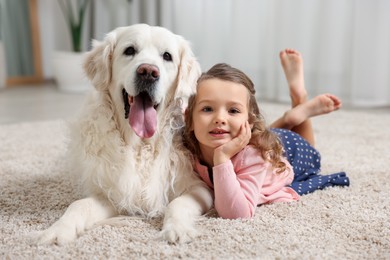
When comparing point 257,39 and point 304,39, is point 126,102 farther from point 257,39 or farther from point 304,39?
point 257,39

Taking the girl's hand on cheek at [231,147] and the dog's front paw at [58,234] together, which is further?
the girl's hand on cheek at [231,147]

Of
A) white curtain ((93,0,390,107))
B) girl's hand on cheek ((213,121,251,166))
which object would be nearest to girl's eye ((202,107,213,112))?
girl's hand on cheek ((213,121,251,166))

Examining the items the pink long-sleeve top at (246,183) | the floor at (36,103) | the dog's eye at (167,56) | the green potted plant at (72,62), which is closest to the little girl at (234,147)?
the pink long-sleeve top at (246,183)

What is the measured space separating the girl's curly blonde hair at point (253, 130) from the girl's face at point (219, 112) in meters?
0.04

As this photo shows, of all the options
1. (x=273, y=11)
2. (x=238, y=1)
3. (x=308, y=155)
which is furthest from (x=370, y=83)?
(x=308, y=155)

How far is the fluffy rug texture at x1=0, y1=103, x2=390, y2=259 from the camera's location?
3.58 ft

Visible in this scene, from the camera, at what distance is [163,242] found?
1146mm

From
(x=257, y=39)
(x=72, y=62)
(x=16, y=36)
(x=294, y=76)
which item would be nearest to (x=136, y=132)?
(x=294, y=76)

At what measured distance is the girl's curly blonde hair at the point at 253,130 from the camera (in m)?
1.43

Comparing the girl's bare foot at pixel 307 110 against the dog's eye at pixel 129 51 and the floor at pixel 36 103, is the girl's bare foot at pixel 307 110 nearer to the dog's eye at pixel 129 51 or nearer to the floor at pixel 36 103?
the dog's eye at pixel 129 51

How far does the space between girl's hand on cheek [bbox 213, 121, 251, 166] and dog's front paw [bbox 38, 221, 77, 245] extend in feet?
1.46

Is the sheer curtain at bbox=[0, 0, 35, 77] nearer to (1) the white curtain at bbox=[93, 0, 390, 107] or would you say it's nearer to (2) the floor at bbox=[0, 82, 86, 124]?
(2) the floor at bbox=[0, 82, 86, 124]

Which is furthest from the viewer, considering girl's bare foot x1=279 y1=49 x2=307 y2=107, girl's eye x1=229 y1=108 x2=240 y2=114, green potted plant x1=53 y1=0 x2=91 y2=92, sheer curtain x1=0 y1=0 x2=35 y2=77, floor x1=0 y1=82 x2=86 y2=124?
sheer curtain x1=0 y1=0 x2=35 y2=77

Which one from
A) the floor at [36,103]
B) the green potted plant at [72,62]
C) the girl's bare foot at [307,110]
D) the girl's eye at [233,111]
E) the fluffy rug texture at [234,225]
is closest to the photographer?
the fluffy rug texture at [234,225]
